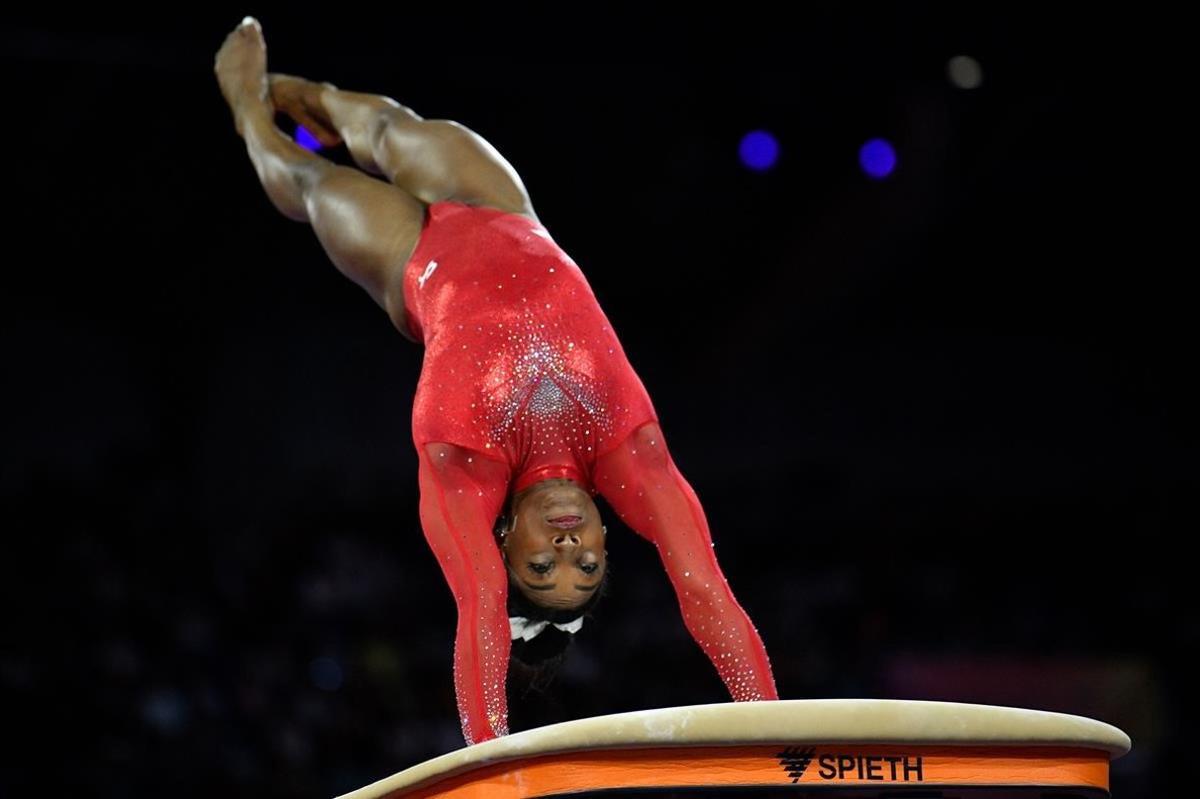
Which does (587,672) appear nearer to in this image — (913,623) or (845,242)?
(913,623)

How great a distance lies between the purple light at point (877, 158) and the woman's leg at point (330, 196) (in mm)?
2957

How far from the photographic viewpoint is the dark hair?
118 inches

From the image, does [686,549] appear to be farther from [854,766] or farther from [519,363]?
[854,766]

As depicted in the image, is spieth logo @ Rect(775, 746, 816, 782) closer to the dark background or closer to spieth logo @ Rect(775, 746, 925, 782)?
spieth logo @ Rect(775, 746, 925, 782)

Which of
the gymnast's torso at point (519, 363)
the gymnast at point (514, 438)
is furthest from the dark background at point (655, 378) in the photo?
the gymnast's torso at point (519, 363)

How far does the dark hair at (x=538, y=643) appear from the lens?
2.99 meters

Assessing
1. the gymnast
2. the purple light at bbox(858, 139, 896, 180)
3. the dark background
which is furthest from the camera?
the purple light at bbox(858, 139, 896, 180)

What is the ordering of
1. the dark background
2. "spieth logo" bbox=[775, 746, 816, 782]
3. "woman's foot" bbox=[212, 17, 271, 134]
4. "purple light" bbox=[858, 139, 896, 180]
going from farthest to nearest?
"purple light" bbox=[858, 139, 896, 180] < the dark background < "woman's foot" bbox=[212, 17, 271, 134] < "spieth logo" bbox=[775, 746, 816, 782]

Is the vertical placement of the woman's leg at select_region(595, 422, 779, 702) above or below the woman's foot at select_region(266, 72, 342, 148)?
below

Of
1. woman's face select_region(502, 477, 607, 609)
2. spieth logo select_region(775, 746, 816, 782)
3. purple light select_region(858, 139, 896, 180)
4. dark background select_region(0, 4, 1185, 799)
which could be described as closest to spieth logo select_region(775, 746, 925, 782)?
spieth logo select_region(775, 746, 816, 782)

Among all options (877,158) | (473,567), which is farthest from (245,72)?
(877,158)

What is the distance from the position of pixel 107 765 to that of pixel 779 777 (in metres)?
3.90

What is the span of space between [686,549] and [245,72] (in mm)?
1893

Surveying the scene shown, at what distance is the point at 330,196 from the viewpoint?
12.2ft
